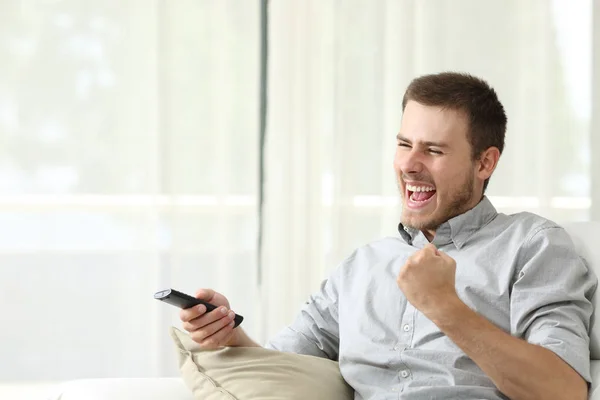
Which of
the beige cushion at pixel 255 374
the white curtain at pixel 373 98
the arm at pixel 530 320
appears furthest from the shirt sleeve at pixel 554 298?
the white curtain at pixel 373 98

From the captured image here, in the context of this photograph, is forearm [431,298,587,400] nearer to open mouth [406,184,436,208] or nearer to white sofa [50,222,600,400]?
white sofa [50,222,600,400]

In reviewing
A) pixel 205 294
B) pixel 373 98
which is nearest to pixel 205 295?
pixel 205 294

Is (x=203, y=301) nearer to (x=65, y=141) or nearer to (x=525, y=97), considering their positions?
(x=65, y=141)

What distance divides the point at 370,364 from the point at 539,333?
0.37 metres

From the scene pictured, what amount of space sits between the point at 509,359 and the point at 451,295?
0.14m

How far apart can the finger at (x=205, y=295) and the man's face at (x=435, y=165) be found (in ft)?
1.45

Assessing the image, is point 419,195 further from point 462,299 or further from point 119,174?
point 119,174

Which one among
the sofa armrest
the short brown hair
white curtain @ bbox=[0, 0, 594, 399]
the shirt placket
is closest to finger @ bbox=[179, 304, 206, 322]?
the sofa armrest

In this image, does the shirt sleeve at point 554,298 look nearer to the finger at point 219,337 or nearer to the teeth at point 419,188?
the teeth at point 419,188

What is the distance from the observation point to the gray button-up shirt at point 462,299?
155 centimetres

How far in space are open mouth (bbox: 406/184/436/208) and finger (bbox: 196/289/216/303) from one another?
1.49 ft

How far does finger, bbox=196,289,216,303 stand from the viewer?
67.3 inches

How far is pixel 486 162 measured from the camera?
1.82 metres

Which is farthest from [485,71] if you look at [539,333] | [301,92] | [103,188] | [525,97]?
[539,333]
